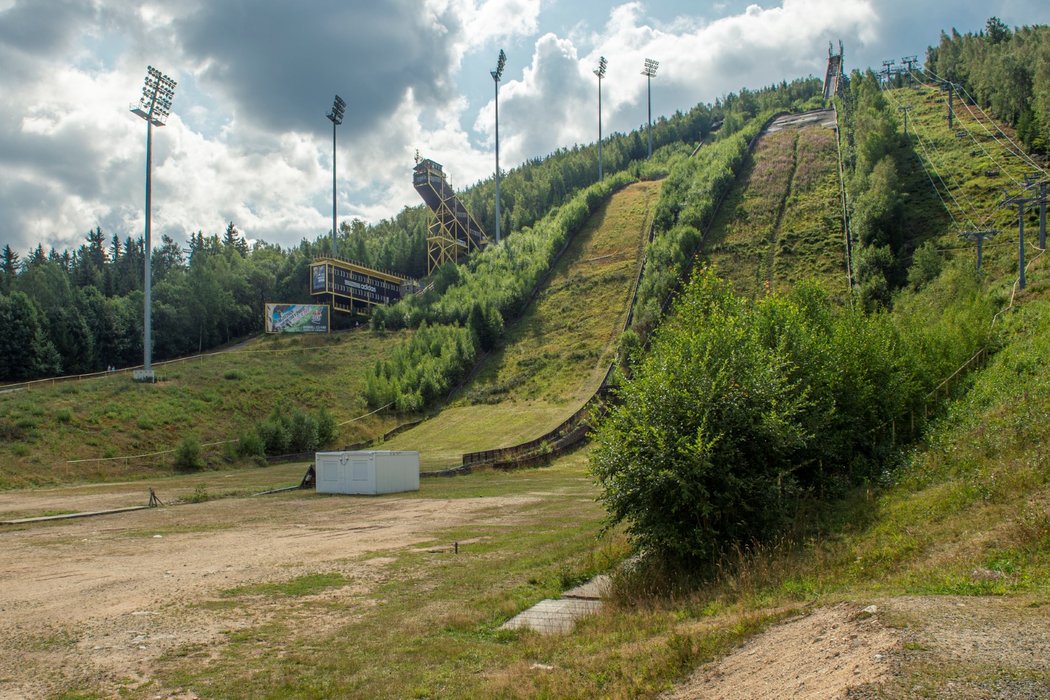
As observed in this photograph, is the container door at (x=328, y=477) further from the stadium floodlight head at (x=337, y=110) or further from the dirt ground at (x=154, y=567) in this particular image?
the stadium floodlight head at (x=337, y=110)

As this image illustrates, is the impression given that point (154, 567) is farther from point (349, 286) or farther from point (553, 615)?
point (349, 286)

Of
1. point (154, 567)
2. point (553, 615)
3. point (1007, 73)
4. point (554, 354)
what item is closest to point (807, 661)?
point (553, 615)

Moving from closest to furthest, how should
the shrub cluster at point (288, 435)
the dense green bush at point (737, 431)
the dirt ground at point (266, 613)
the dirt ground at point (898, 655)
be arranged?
the dirt ground at point (898, 655)
the dirt ground at point (266, 613)
the dense green bush at point (737, 431)
the shrub cluster at point (288, 435)

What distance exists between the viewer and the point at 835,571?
11742mm

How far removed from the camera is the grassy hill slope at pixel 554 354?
188ft

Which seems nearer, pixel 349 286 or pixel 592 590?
pixel 592 590

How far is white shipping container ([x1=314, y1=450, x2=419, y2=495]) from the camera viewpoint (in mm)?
34906

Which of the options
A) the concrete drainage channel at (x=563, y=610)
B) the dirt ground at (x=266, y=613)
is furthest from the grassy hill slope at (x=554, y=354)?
the concrete drainage channel at (x=563, y=610)

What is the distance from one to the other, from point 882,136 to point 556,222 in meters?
45.1

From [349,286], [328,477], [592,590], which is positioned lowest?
[592,590]

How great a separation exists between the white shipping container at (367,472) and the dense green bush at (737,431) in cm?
1907

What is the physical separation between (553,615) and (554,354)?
60.8 metres

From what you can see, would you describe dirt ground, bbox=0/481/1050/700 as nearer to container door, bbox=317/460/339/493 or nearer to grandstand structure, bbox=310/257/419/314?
container door, bbox=317/460/339/493

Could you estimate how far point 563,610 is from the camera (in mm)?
12602
